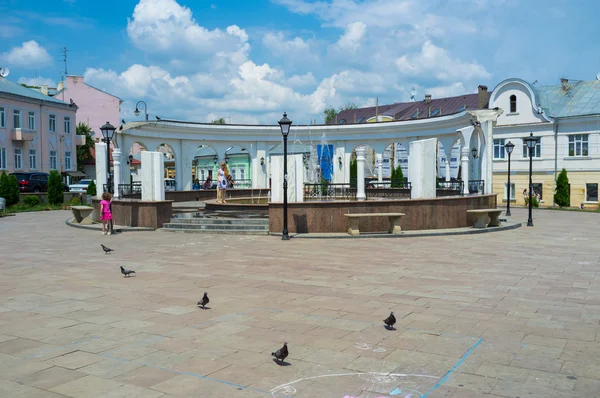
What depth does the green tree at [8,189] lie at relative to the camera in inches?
1281

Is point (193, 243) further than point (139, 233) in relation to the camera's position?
No

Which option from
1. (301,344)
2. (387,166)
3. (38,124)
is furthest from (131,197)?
(387,166)

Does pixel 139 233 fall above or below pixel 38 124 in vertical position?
below

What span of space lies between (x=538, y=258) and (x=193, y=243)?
366 inches

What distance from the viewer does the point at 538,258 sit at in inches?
523

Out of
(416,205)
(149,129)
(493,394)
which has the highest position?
(149,129)

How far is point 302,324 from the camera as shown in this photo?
7.30m

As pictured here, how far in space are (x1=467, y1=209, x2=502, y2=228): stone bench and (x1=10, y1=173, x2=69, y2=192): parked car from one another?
28470mm

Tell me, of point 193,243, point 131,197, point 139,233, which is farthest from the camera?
point 131,197

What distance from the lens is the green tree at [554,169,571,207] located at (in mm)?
38125

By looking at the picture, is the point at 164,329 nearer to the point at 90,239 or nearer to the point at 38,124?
the point at 90,239

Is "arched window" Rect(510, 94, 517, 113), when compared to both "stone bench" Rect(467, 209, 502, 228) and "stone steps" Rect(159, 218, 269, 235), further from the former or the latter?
"stone steps" Rect(159, 218, 269, 235)

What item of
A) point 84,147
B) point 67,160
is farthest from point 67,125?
point 84,147

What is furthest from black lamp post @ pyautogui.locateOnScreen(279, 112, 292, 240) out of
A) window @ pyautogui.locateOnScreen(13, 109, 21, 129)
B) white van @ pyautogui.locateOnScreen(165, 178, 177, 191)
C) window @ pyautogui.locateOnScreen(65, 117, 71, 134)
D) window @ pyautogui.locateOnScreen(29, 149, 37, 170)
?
window @ pyautogui.locateOnScreen(65, 117, 71, 134)
